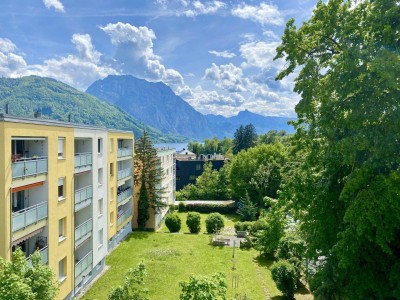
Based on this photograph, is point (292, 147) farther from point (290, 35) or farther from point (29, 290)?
point (29, 290)

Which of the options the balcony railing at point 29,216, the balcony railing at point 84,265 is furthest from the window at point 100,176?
the balcony railing at point 29,216

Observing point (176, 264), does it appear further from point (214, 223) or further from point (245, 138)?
point (245, 138)

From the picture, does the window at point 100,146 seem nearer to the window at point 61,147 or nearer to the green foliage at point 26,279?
the window at point 61,147

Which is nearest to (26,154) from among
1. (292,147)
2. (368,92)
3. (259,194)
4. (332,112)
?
(292,147)

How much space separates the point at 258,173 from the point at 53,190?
139 feet

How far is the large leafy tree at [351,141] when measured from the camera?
28.9 ft

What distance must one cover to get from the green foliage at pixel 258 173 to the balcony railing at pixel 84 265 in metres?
36.1

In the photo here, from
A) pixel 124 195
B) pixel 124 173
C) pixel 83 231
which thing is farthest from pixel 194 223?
pixel 83 231

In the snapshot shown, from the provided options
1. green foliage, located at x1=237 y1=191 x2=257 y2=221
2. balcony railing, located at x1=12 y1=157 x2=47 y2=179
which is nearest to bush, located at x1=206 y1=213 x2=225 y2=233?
green foliage, located at x1=237 y1=191 x2=257 y2=221

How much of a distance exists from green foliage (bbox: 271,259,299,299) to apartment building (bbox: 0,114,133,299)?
12544 mm

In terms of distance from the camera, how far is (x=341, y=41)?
35.7 feet

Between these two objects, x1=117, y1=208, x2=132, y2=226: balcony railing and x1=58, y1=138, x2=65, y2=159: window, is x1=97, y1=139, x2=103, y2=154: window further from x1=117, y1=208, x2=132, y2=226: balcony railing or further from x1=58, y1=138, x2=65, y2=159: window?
x1=117, y1=208, x2=132, y2=226: balcony railing

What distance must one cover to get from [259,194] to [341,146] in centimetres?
4708

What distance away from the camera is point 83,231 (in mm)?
21016
